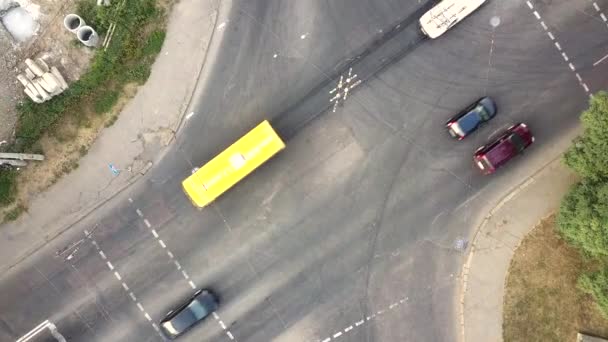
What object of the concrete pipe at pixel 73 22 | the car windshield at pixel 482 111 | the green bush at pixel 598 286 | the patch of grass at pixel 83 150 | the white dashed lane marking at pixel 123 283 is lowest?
the green bush at pixel 598 286

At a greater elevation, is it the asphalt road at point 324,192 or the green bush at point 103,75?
the green bush at point 103,75

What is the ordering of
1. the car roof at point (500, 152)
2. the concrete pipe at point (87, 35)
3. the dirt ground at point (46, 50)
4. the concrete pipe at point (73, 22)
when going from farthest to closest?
the dirt ground at point (46, 50), the concrete pipe at point (73, 22), the concrete pipe at point (87, 35), the car roof at point (500, 152)

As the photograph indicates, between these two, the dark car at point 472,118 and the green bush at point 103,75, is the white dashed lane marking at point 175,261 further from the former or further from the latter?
the dark car at point 472,118

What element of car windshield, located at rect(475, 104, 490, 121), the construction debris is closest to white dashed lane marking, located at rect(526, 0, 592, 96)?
car windshield, located at rect(475, 104, 490, 121)

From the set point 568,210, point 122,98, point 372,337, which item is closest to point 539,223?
point 568,210

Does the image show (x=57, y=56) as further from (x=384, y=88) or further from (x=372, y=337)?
(x=372, y=337)

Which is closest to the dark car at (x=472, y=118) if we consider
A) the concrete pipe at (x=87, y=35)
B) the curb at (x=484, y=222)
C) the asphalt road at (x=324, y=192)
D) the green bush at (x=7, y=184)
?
the asphalt road at (x=324, y=192)
